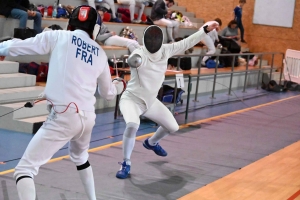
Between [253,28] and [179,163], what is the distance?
33.6 ft

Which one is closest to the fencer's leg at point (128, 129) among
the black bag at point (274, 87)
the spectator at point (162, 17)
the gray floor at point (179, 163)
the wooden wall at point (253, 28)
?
the gray floor at point (179, 163)

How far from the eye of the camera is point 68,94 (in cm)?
325

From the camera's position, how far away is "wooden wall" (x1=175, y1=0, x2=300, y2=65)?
46.9ft

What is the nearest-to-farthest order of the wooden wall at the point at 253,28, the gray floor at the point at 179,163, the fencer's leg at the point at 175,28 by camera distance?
1. the gray floor at the point at 179,163
2. the fencer's leg at the point at 175,28
3. the wooden wall at the point at 253,28

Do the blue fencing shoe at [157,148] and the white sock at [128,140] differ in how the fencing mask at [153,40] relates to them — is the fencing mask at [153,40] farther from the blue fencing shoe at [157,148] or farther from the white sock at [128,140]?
the blue fencing shoe at [157,148]

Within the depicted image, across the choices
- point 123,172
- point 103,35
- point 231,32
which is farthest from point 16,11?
point 231,32

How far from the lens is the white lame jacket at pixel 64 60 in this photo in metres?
3.19

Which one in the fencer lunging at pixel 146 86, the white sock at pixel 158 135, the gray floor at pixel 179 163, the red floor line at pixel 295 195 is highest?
the fencer lunging at pixel 146 86

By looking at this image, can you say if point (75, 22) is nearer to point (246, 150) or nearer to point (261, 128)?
point (246, 150)

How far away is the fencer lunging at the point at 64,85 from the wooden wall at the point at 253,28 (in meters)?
11.6

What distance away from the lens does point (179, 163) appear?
17.5 feet

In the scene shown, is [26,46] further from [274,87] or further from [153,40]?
[274,87]

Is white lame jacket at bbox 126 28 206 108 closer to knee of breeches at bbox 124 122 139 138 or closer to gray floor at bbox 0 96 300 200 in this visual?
knee of breeches at bbox 124 122 139 138

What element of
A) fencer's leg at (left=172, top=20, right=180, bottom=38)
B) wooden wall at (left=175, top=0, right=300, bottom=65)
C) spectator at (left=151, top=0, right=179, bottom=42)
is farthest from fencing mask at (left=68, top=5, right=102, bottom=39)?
wooden wall at (left=175, top=0, right=300, bottom=65)
